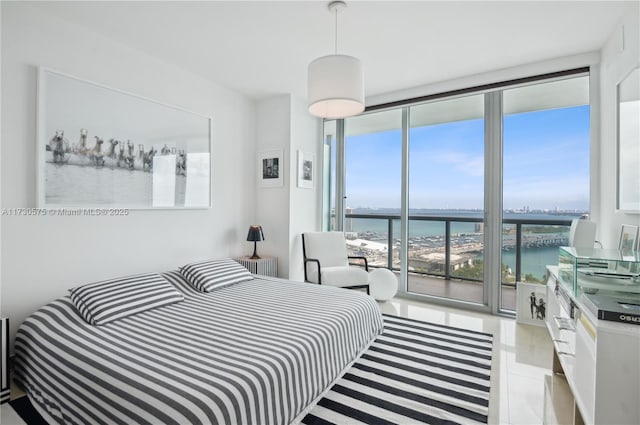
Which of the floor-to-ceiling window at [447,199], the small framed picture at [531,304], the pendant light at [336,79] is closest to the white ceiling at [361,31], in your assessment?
the pendant light at [336,79]

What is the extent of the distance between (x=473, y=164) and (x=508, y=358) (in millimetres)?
2186

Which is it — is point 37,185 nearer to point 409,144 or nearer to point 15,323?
point 15,323

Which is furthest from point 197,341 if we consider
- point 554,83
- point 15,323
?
point 554,83

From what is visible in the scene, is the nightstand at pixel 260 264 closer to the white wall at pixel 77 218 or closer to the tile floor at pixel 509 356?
the white wall at pixel 77 218

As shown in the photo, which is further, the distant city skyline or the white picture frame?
the distant city skyline

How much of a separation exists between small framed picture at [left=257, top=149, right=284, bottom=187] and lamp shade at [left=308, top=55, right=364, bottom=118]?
1.92 m

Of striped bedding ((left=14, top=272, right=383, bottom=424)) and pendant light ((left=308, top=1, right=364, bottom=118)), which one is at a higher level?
pendant light ((left=308, top=1, right=364, bottom=118))

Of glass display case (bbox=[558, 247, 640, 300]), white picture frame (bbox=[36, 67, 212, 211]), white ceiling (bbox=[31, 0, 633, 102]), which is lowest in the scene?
glass display case (bbox=[558, 247, 640, 300])

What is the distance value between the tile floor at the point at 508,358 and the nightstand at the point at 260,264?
4.85 ft

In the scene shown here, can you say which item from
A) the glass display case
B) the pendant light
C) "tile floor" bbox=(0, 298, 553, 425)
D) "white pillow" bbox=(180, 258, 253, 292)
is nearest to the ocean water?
"tile floor" bbox=(0, 298, 553, 425)

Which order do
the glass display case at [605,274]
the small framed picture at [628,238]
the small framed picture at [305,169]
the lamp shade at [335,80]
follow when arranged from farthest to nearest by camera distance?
the small framed picture at [305,169] < the lamp shade at [335,80] < the small framed picture at [628,238] < the glass display case at [605,274]

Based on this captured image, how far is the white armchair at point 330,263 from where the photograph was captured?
12.2ft

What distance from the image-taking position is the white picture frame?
7.99 ft

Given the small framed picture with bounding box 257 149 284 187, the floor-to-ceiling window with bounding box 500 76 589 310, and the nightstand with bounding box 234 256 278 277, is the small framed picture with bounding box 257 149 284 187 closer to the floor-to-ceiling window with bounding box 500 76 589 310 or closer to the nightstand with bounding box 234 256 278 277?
the nightstand with bounding box 234 256 278 277
